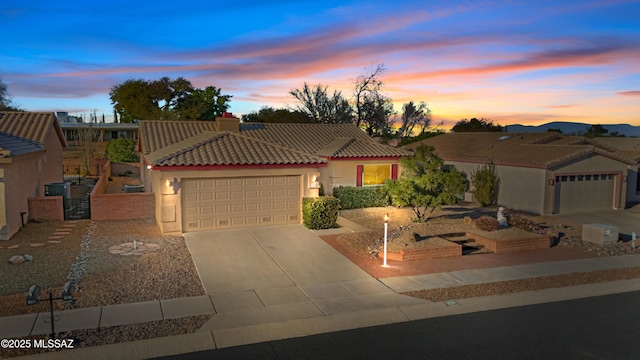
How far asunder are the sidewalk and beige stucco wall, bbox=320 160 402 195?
1143 cm

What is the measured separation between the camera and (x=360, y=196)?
74.2 ft

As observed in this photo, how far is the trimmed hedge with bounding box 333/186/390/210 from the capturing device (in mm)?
22375

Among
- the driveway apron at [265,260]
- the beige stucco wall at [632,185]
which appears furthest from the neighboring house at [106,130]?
the beige stucco wall at [632,185]

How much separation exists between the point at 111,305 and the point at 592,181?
74.1 feet

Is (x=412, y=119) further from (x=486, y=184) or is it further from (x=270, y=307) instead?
(x=270, y=307)

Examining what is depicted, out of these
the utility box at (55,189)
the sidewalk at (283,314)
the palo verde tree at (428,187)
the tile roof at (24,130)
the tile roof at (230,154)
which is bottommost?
the sidewalk at (283,314)

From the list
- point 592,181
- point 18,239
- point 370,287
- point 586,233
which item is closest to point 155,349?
point 370,287

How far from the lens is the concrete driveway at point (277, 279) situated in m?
10.3

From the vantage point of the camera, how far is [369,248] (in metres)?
15.4

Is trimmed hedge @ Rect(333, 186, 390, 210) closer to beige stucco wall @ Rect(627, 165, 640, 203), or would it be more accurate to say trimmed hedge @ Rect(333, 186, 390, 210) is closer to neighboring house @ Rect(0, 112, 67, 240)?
neighboring house @ Rect(0, 112, 67, 240)

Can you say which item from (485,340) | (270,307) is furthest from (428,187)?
(485,340)

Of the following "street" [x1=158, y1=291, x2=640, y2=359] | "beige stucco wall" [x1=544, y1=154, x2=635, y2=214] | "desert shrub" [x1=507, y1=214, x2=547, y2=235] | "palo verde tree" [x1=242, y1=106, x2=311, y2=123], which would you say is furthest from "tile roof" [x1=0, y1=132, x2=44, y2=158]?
"palo verde tree" [x1=242, y1=106, x2=311, y2=123]

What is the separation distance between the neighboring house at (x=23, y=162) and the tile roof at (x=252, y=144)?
14.1 feet

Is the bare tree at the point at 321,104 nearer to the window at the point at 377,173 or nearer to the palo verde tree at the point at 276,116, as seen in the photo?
the palo verde tree at the point at 276,116
